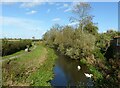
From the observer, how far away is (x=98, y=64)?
511 inches

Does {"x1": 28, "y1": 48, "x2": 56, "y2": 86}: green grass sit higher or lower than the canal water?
higher

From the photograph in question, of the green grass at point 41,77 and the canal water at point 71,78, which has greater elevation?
the green grass at point 41,77

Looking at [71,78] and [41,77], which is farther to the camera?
[71,78]

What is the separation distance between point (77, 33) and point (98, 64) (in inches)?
1233

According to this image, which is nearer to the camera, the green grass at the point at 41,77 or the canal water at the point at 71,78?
the green grass at the point at 41,77

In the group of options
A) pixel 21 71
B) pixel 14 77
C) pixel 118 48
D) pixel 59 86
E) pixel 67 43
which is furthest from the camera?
pixel 67 43

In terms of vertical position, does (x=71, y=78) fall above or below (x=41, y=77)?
below

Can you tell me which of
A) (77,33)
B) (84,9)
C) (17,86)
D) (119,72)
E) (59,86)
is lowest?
(59,86)

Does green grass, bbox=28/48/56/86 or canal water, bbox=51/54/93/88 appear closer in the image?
green grass, bbox=28/48/56/86

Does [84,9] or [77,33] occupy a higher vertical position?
[84,9]

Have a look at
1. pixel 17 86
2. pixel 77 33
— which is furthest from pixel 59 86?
pixel 77 33

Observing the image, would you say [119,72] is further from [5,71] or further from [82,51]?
[82,51]

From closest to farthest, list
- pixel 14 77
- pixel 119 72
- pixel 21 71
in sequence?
pixel 119 72 < pixel 14 77 < pixel 21 71

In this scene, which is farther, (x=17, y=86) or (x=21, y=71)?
(x=21, y=71)
